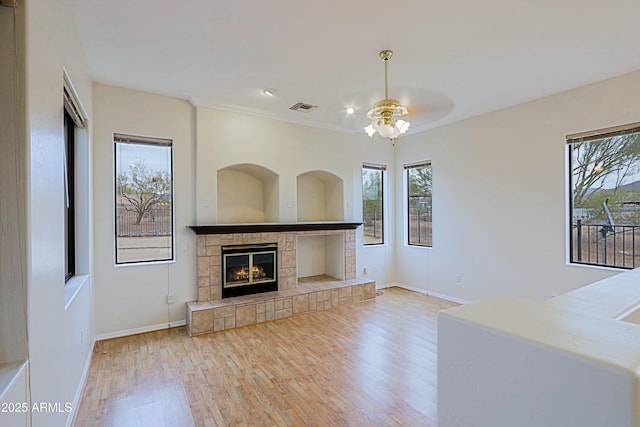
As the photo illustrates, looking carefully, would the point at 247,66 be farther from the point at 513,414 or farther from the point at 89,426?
the point at 513,414

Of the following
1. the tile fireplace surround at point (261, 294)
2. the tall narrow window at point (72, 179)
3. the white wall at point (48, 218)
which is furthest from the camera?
the tile fireplace surround at point (261, 294)

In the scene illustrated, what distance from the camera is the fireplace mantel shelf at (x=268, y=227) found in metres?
4.30

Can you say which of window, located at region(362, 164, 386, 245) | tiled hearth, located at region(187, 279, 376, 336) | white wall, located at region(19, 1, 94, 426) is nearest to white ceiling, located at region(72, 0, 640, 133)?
white wall, located at region(19, 1, 94, 426)

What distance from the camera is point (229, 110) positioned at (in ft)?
15.1

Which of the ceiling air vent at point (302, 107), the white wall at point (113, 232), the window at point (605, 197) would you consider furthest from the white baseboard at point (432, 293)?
the white wall at point (113, 232)

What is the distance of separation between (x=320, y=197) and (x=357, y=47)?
3.36 metres

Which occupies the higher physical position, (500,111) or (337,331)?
(500,111)

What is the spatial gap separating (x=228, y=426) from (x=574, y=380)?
228 centimetres

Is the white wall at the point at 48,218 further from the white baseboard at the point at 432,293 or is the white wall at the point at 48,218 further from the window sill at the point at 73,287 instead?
the white baseboard at the point at 432,293

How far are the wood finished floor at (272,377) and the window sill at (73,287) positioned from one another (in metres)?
0.83

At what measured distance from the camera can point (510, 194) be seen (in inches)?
180

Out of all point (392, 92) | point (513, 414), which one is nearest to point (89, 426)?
point (513, 414)

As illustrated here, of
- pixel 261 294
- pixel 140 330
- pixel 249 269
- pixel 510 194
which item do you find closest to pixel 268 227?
pixel 249 269

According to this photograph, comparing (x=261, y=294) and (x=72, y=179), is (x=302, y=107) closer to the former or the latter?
(x=261, y=294)
